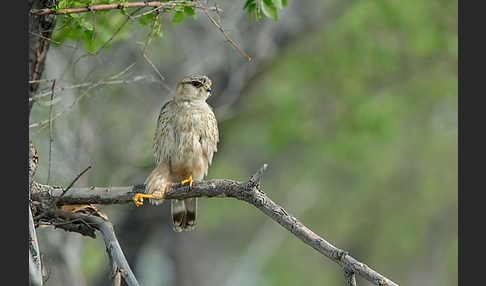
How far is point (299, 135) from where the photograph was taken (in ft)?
42.6

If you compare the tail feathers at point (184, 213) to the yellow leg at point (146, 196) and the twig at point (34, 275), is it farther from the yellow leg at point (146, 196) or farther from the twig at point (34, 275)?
the twig at point (34, 275)

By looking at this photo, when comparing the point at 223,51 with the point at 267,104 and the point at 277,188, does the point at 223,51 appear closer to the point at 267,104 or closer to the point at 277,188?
the point at 267,104

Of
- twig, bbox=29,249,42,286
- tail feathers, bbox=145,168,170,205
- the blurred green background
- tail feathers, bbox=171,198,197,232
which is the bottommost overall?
twig, bbox=29,249,42,286

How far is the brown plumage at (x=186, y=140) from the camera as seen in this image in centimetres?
480

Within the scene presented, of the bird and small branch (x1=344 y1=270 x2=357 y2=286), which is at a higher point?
the bird

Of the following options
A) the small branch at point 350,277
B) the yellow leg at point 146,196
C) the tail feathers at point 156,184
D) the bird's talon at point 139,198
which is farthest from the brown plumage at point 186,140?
the small branch at point 350,277

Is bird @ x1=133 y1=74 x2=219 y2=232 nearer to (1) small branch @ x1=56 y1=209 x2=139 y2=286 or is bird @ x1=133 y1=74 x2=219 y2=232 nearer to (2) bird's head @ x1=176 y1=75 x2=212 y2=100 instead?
(2) bird's head @ x1=176 y1=75 x2=212 y2=100

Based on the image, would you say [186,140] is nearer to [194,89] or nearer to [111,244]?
[194,89]

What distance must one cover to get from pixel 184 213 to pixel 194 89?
1022mm

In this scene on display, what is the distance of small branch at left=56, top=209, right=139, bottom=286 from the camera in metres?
3.56

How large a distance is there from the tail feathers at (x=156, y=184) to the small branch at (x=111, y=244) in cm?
36

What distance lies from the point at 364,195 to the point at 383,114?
257 inches

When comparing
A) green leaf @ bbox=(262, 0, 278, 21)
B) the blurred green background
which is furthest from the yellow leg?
green leaf @ bbox=(262, 0, 278, 21)

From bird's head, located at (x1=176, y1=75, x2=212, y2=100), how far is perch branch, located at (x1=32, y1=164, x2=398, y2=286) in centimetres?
94
